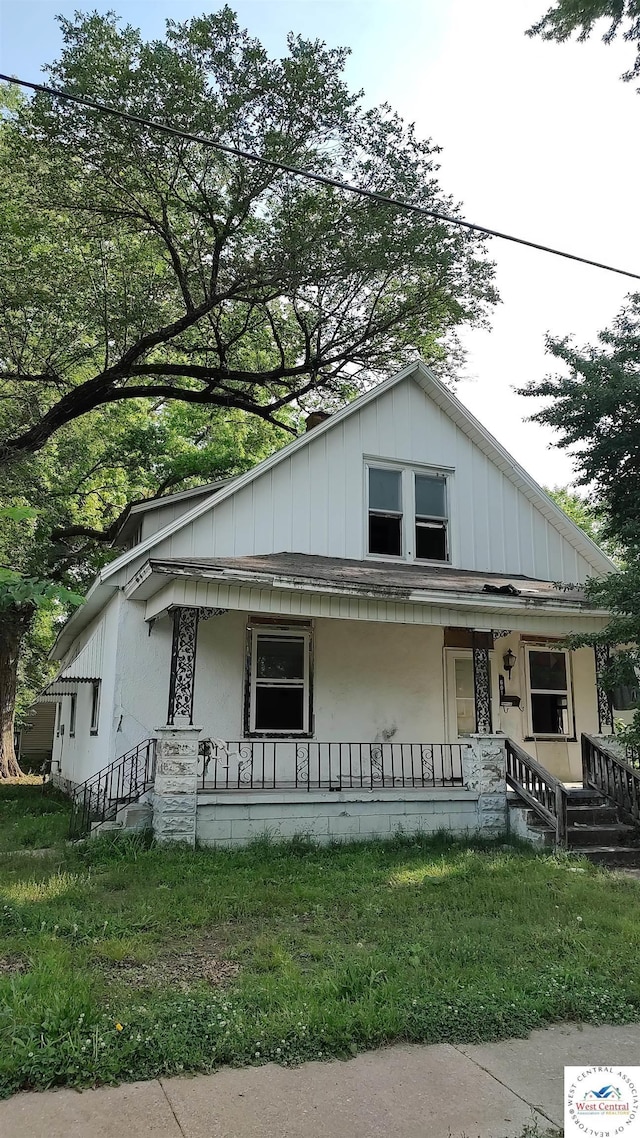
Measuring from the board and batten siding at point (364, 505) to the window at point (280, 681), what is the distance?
4.52 ft

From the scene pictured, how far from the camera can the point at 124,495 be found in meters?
24.0

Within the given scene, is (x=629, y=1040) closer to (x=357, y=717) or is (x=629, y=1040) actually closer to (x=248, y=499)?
(x=357, y=717)

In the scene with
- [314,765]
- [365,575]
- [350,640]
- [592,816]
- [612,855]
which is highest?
[365,575]

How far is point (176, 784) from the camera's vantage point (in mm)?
9094

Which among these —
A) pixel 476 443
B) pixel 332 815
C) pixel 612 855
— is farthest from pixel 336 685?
pixel 476 443

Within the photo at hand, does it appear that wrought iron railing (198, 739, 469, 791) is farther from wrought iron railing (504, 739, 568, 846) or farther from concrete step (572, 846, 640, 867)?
concrete step (572, 846, 640, 867)

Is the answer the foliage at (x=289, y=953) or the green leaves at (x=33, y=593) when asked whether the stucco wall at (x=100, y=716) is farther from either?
the green leaves at (x=33, y=593)

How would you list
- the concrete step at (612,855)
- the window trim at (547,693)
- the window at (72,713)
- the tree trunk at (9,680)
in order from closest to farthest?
the concrete step at (612,855)
the window trim at (547,693)
the window at (72,713)
the tree trunk at (9,680)

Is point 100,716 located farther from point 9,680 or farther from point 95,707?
point 9,680

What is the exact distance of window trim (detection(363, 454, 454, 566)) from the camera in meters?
12.9

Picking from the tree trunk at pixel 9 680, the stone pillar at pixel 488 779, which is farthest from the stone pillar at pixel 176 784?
the tree trunk at pixel 9 680

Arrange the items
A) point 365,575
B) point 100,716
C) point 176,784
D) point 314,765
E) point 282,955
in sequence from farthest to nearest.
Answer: point 100,716 < point 314,765 < point 365,575 < point 176,784 < point 282,955

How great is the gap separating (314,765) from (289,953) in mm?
5839

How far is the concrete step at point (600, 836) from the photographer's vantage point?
9742 mm
